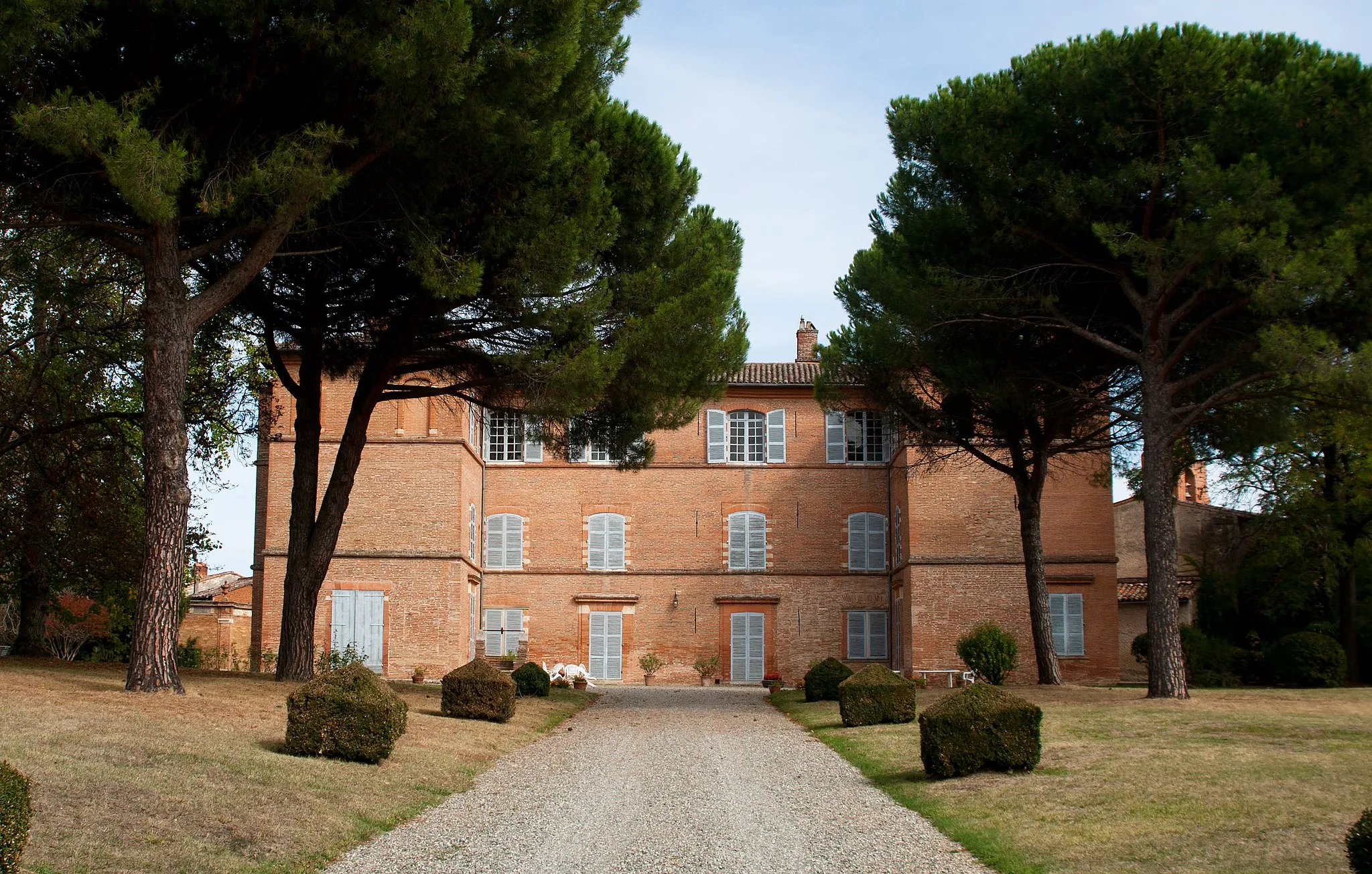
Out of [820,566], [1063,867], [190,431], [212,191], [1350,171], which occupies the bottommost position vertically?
[1063,867]

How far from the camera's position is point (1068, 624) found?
27.9m

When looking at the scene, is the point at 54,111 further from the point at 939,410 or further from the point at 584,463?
the point at 584,463

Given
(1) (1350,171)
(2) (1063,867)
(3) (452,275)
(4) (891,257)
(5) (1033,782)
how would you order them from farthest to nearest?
(4) (891,257), (1) (1350,171), (3) (452,275), (5) (1033,782), (2) (1063,867)

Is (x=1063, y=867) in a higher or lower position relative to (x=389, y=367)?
lower

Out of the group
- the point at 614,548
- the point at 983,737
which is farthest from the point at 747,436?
the point at 983,737

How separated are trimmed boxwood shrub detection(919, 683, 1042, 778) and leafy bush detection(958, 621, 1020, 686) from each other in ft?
47.5

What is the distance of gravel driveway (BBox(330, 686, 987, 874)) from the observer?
23.8 feet

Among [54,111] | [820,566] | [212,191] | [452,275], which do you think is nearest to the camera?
[54,111]

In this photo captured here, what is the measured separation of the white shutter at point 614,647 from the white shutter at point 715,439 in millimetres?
4817

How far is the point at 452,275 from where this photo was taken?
13.8m

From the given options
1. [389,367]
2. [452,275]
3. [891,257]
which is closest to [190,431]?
[389,367]

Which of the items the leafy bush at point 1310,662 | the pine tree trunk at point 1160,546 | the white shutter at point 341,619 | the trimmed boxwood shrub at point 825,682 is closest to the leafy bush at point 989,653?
the trimmed boxwood shrub at point 825,682

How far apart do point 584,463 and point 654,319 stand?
1560 centimetres

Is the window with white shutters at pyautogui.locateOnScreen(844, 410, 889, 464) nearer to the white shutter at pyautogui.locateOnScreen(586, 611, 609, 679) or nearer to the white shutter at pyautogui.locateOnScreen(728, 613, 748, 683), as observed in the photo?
the white shutter at pyautogui.locateOnScreen(728, 613, 748, 683)
